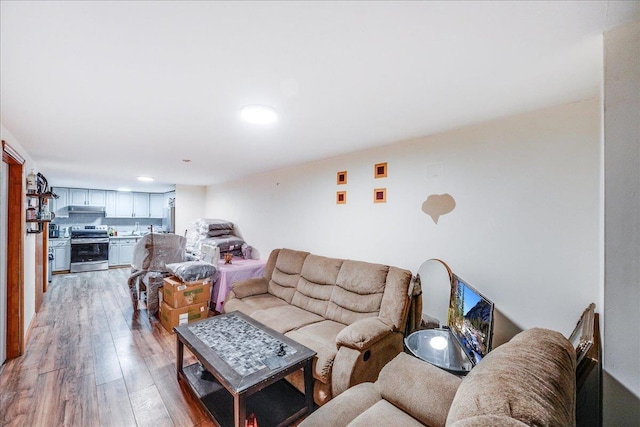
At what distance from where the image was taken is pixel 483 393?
0.78 metres

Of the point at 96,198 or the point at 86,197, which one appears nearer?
the point at 86,197

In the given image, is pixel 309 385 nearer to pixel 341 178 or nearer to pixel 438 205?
pixel 438 205

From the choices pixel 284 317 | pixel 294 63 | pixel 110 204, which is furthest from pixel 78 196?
pixel 294 63

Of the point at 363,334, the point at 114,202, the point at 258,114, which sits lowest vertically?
the point at 363,334

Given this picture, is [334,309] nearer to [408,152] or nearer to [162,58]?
[408,152]

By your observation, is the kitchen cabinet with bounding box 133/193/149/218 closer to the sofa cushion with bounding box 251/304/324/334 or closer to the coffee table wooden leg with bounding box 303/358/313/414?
the sofa cushion with bounding box 251/304/324/334

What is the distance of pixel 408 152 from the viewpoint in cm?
261

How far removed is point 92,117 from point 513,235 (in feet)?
10.9

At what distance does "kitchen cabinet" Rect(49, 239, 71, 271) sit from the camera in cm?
610

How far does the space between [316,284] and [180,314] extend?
1745mm

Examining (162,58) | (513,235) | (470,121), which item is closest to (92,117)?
(162,58)

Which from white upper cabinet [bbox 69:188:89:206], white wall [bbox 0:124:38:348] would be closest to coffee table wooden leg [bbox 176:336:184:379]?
white wall [bbox 0:124:38:348]

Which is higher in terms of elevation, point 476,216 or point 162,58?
point 162,58

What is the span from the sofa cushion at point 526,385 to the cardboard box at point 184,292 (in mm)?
3203
